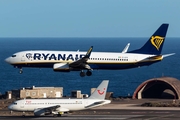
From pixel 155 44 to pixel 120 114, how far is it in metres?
23.2

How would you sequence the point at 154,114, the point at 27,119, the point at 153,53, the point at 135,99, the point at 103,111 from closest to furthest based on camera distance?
1. the point at 27,119
2. the point at 154,114
3. the point at 103,111
4. the point at 153,53
5. the point at 135,99

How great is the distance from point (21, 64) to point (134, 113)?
2589 centimetres

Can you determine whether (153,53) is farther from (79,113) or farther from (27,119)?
(27,119)

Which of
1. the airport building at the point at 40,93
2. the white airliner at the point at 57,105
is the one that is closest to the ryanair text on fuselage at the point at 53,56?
the white airliner at the point at 57,105

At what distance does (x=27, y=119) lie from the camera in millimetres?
110438

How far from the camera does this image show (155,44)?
136 metres

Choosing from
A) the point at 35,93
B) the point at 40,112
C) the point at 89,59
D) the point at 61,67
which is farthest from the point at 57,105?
the point at 35,93

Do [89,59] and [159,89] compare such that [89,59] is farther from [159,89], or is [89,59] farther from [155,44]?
[159,89]

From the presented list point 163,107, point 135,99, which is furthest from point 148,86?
point 163,107

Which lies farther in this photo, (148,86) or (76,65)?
(148,86)

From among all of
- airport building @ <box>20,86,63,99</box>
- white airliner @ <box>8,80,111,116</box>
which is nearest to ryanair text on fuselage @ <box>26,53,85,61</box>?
white airliner @ <box>8,80,111,116</box>

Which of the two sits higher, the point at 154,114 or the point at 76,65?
the point at 76,65

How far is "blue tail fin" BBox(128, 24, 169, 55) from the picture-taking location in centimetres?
13450

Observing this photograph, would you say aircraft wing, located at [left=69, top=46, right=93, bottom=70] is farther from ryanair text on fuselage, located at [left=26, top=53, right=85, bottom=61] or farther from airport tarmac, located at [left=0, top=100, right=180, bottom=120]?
airport tarmac, located at [left=0, top=100, right=180, bottom=120]
